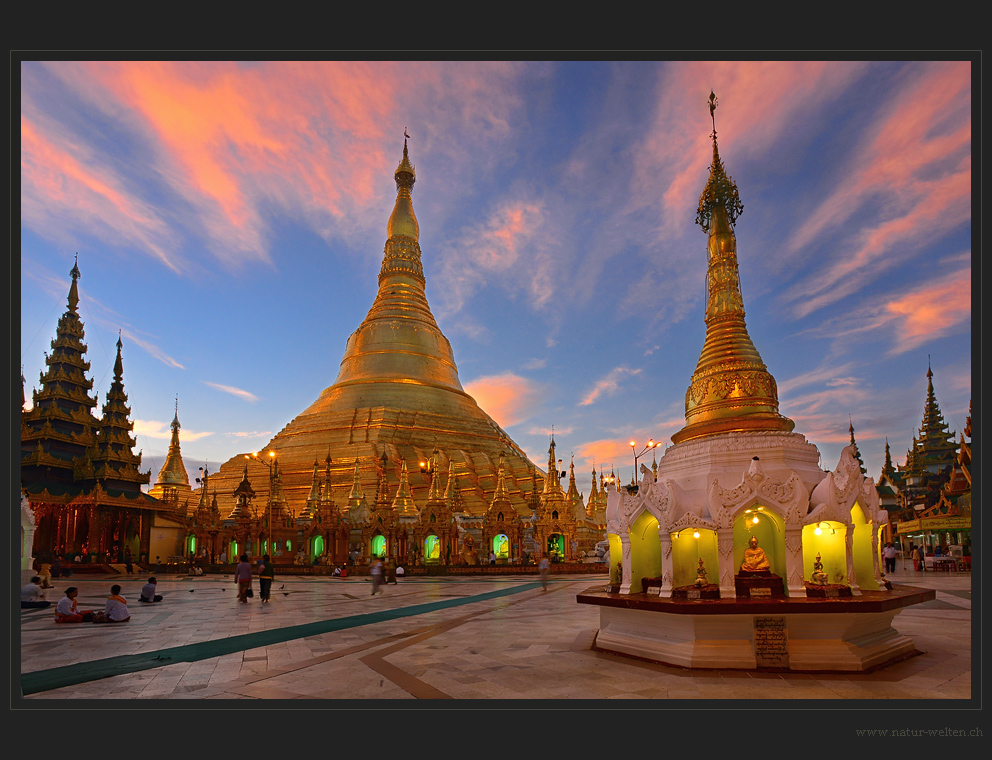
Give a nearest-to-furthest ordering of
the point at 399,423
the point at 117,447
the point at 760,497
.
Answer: the point at 760,497 → the point at 117,447 → the point at 399,423

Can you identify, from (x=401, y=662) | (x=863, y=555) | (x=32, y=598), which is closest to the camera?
(x=401, y=662)

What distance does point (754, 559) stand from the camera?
11.0 m

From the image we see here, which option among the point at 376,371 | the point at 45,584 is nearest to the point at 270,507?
the point at 45,584

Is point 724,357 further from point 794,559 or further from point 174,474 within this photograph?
point 174,474

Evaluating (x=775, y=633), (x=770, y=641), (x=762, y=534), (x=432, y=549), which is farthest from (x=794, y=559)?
(x=432, y=549)

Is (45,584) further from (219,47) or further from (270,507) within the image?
(219,47)

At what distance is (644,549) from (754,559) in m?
2.08

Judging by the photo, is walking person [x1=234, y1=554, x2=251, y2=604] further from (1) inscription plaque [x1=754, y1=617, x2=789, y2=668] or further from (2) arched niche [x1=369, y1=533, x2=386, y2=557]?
(2) arched niche [x1=369, y1=533, x2=386, y2=557]

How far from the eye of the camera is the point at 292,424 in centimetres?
6544

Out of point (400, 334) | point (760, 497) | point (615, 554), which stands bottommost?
point (615, 554)

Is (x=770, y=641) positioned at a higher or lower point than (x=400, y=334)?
lower

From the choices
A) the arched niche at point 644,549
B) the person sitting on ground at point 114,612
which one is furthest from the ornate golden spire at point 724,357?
the person sitting on ground at point 114,612

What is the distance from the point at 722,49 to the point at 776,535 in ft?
26.6

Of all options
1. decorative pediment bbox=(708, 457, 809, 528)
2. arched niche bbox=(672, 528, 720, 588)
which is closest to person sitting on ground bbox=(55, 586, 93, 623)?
arched niche bbox=(672, 528, 720, 588)
